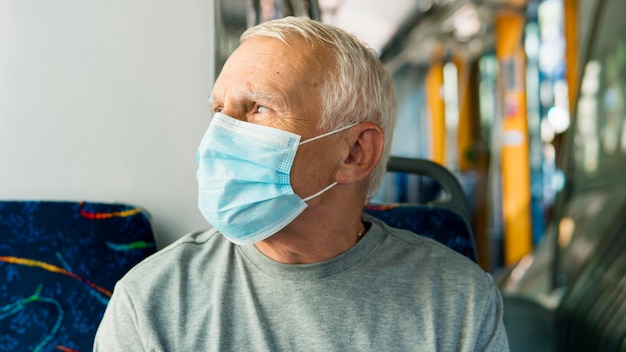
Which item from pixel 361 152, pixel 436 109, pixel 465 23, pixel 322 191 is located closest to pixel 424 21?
pixel 465 23

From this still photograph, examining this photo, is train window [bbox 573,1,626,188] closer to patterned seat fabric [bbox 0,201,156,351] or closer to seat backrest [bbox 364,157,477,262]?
seat backrest [bbox 364,157,477,262]

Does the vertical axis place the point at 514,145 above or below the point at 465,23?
below

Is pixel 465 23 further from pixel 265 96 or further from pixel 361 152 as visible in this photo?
pixel 265 96

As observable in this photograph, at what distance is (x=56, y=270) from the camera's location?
139cm

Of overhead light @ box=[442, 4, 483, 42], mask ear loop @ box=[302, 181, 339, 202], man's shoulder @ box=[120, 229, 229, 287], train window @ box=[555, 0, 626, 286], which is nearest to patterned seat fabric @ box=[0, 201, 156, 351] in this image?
man's shoulder @ box=[120, 229, 229, 287]

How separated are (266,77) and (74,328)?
0.70m

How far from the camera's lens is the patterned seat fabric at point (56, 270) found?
1.35 metres

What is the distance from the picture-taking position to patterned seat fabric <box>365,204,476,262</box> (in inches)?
67.4

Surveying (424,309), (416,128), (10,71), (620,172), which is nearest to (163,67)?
(10,71)

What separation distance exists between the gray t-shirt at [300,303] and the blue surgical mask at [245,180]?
0.35ft

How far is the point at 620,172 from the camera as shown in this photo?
421 cm

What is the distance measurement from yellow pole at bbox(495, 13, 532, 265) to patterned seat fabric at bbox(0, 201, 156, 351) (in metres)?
5.99

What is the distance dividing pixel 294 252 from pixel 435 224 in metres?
0.55

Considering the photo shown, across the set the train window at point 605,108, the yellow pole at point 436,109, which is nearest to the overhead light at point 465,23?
the yellow pole at point 436,109
